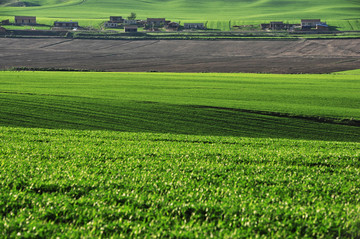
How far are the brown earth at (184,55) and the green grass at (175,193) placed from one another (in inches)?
2479

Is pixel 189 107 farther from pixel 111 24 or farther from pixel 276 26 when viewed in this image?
pixel 111 24

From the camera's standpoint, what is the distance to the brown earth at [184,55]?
81562 mm

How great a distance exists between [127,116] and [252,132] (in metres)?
11.2

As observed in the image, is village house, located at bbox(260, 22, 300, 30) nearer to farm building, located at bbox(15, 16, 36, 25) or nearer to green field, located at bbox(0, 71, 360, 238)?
farm building, located at bbox(15, 16, 36, 25)

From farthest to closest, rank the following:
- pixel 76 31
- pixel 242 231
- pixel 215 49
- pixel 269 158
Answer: pixel 76 31 → pixel 215 49 → pixel 269 158 → pixel 242 231

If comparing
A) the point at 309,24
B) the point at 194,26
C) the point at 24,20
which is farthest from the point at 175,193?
the point at 24,20

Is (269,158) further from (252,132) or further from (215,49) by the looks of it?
(215,49)

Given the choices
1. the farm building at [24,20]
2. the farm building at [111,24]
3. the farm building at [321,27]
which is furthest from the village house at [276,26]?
the farm building at [24,20]

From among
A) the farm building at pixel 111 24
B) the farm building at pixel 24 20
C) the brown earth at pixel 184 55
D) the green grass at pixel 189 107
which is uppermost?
the farm building at pixel 24 20

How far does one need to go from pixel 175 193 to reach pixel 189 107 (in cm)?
2655

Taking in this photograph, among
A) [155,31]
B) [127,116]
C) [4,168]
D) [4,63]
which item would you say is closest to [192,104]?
[127,116]

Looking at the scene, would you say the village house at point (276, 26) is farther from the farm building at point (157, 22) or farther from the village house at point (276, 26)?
the farm building at point (157, 22)

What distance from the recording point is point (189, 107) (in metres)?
36.9

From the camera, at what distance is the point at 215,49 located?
11419 centimetres
